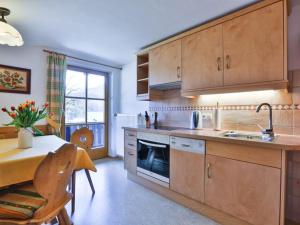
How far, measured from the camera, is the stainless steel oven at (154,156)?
2270mm

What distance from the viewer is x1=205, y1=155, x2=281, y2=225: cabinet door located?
1411mm

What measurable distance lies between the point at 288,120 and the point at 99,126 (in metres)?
3.43

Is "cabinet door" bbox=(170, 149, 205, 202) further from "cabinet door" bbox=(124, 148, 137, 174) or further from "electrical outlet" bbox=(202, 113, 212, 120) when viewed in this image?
"cabinet door" bbox=(124, 148, 137, 174)

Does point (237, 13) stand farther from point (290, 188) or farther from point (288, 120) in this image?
point (290, 188)

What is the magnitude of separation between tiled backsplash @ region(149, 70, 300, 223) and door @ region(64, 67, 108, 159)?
6.61 feet

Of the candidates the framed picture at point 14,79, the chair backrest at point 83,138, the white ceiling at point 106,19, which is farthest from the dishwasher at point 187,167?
the framed picture at point 14,79

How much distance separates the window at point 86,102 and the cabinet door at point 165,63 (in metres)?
1.65

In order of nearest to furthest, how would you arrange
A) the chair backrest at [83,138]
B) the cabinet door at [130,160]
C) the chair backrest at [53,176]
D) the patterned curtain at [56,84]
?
the chair backrest at [53,176]
the chair backrest at [83,138]
the cabinet door at [130,160]
the patterned curtain at [56,84]

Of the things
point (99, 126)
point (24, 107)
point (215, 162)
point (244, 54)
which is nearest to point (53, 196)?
point (24, 107)

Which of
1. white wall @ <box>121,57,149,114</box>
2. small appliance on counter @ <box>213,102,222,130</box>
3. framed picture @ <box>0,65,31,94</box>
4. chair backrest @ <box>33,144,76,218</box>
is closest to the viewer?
chair backrest @ <box>33,144,76,218</box>

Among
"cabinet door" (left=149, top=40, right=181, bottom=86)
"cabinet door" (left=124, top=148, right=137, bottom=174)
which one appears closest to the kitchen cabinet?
"cabinet door" (left=124, top=148, right=137, bottom=174)

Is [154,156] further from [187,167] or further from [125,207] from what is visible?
[125,207]

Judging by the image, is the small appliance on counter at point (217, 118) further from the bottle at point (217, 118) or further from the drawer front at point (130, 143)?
the drawer front at point (130, 143)

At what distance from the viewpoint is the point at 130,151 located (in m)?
2.83
